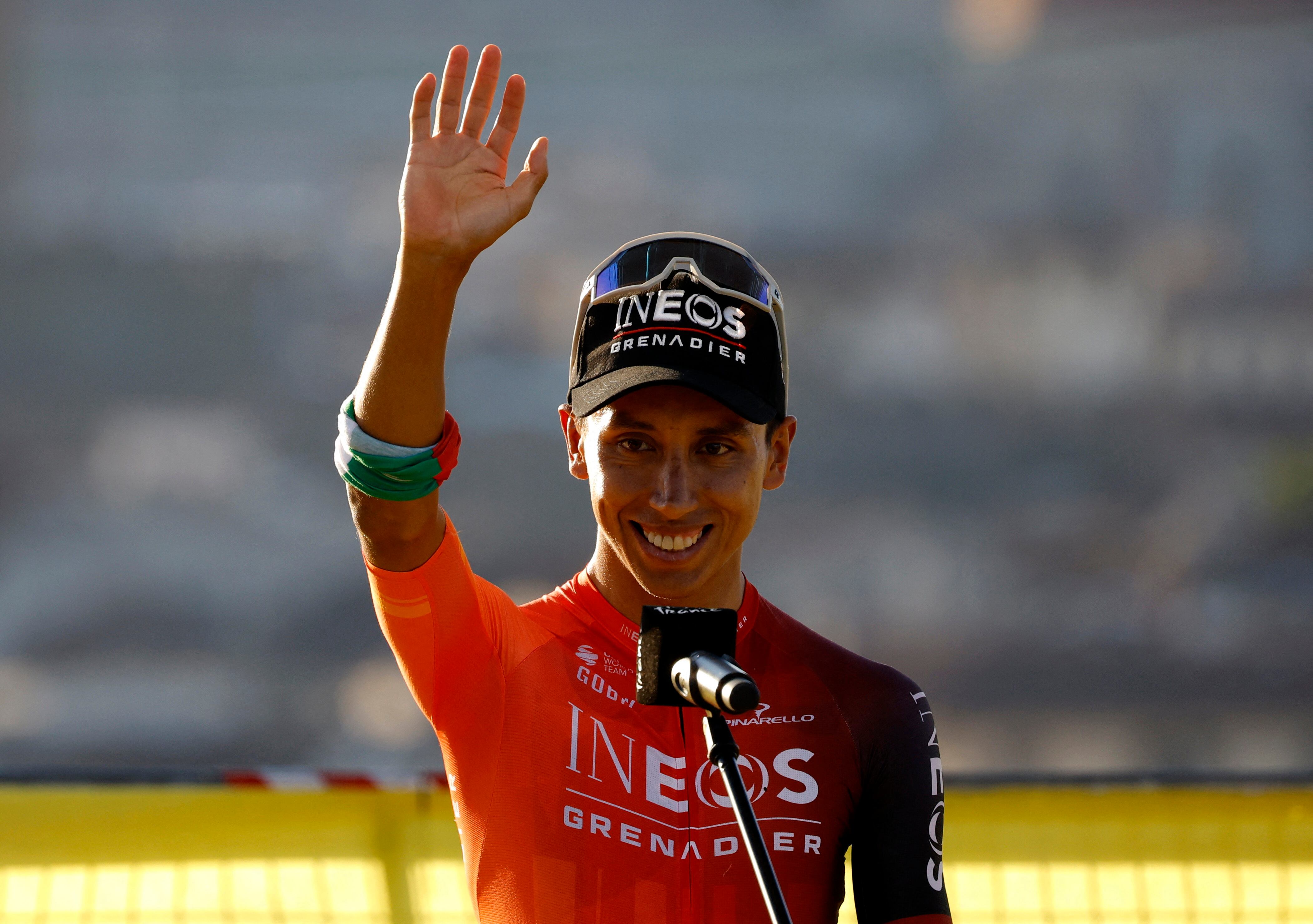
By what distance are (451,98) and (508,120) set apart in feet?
0.29

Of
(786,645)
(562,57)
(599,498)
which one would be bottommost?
(786,645)

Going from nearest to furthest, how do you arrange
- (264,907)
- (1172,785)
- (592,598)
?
(592,598), (264,907), (1172,785)

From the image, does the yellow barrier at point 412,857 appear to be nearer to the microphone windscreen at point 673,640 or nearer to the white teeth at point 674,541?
the white teeth at point 674,541

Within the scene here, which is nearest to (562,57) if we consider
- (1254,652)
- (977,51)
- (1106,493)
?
(977,51)

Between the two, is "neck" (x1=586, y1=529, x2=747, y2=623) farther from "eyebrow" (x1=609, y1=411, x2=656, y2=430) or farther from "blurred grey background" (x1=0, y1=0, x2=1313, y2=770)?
"blurred grey background" (x1=0, y1=0, x2=1313, y2=770)

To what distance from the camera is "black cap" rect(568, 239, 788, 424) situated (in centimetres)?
151

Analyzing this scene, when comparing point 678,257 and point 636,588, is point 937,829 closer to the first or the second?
point 636,588

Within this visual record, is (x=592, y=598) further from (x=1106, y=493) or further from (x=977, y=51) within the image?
(x=977, y=51)

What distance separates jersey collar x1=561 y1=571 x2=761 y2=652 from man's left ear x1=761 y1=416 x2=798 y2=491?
19cm

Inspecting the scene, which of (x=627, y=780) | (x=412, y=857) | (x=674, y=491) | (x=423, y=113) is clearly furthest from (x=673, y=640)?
(x=412, y=857)

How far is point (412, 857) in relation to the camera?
287 cm

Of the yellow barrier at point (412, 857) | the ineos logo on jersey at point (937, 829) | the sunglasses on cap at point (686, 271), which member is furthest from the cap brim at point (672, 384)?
the yellow barrier at point (412, 857)

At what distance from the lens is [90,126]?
12.8 feet

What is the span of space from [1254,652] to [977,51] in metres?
2.24
